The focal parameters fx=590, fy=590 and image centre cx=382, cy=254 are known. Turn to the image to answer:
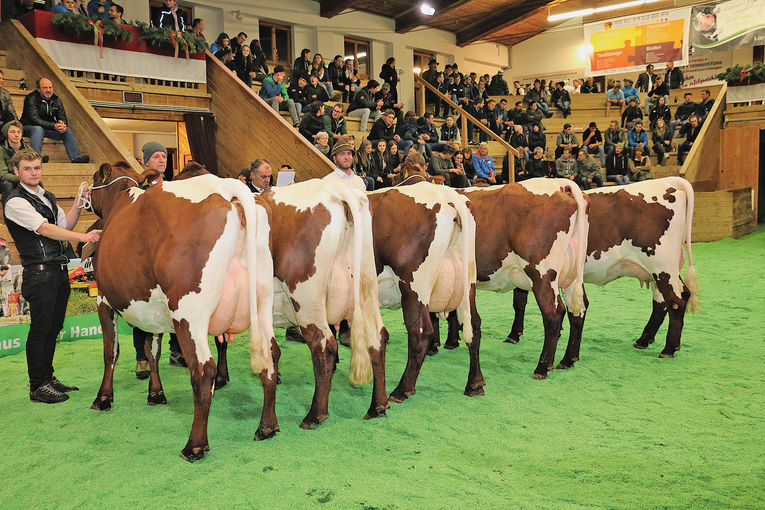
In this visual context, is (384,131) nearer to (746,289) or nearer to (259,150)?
(259,150)

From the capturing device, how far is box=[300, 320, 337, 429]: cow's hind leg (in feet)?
13.1

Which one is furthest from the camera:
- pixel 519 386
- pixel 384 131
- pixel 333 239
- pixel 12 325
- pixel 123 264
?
pixel 384 131

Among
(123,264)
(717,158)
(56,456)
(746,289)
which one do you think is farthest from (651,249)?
(717,158)

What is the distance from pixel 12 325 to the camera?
5973 mm

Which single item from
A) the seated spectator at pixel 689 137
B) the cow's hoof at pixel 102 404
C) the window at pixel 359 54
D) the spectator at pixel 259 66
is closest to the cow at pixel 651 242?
the cow's hoof at pixel 102 404

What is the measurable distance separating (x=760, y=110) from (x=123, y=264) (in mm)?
18268

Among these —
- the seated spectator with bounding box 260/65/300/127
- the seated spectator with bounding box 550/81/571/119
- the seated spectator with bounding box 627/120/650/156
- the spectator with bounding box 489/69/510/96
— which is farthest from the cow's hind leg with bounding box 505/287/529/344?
the spectator with bounding box 489/69/510/96

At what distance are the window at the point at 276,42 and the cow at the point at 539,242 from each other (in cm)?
1538

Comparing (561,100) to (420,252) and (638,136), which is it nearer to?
(638,136)

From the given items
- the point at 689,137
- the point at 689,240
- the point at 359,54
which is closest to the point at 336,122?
the point at 689,240

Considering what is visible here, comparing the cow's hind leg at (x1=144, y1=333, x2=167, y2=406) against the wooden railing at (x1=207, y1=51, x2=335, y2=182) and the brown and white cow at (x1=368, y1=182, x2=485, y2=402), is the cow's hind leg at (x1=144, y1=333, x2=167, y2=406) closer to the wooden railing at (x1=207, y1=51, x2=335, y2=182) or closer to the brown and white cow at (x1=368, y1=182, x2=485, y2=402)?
the brown and white cow at (x1=368, y1=182, x2=485, y2=402)

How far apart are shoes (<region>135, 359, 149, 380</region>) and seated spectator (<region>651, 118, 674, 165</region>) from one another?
53.7ft

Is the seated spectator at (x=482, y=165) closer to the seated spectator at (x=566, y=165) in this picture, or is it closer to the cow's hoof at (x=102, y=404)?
the seated spectator at (x=566, y=165)

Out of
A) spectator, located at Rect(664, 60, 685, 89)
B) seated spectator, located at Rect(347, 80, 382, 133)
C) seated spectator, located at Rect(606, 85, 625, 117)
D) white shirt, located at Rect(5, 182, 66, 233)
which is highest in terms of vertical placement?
spectator, located at Rect(664, 60, 685, 89)
